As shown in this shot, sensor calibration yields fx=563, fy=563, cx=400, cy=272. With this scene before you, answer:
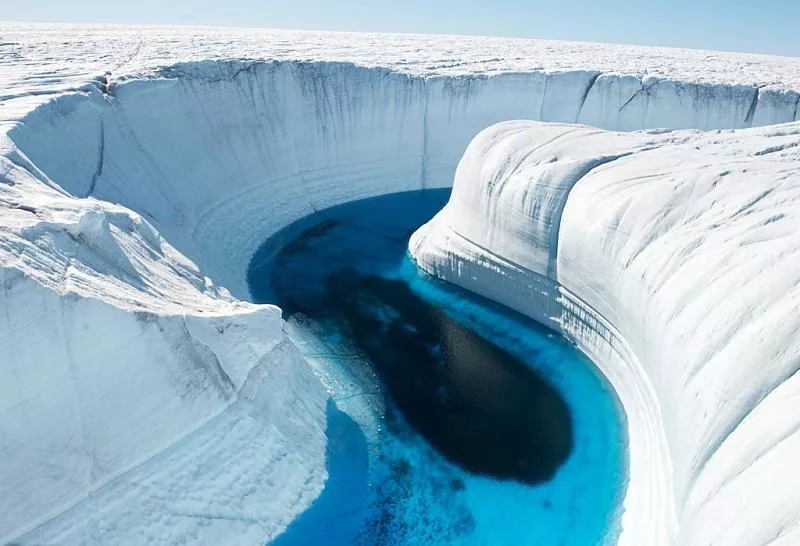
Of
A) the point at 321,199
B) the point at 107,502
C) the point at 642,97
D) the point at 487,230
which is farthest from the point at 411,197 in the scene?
the point at 107,502

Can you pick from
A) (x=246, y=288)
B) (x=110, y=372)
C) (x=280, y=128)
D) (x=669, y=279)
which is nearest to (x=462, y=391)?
(x=669, y=279)

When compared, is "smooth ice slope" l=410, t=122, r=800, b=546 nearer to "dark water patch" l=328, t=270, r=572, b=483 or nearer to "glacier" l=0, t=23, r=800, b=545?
"glacier" l=0, t=23, r=800, b=545

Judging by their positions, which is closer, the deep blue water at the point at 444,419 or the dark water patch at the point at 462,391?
the deep blue water at the point at 444,419

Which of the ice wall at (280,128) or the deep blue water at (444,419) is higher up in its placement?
the ice wall at (280,128)

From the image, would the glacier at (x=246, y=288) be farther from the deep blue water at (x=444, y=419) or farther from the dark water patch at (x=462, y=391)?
the dark water patch at (x=462, y=391)

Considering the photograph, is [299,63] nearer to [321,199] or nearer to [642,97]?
[321,199]

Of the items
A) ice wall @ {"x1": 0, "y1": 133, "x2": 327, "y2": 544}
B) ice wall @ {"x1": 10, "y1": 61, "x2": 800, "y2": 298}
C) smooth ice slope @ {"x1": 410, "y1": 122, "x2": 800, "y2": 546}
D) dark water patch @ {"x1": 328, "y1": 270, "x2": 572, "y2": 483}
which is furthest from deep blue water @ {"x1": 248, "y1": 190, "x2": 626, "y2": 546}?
ice wall @ {"x1": 10, "y1": 61, "x2": 800, "y2": 298}

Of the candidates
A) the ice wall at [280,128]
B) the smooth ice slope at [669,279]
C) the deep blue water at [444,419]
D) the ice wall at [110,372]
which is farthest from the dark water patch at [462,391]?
the ice wall at [280,128]
